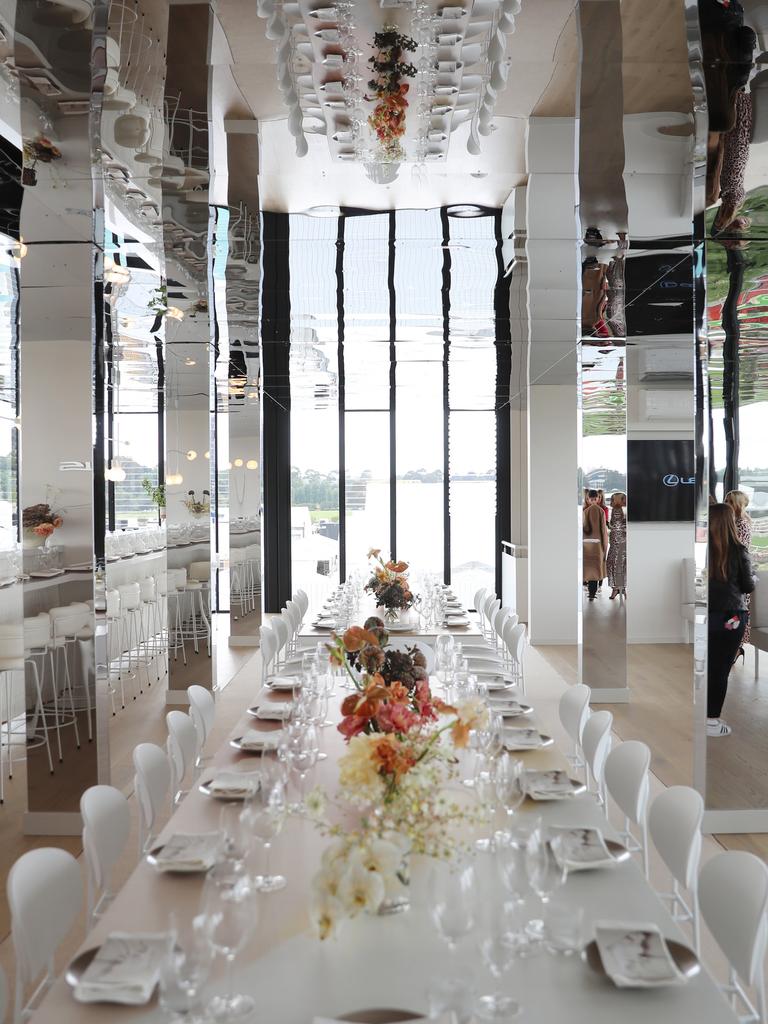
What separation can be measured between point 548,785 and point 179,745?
1730 millimetres

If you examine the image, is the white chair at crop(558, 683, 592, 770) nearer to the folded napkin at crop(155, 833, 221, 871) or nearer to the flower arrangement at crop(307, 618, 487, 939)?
the flower arrangement at crop(307, 618, 487, 939)

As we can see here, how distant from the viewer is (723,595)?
15.5 ft

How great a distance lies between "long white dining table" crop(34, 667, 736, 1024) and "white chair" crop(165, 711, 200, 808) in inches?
54.2

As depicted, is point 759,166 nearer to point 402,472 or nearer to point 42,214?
point 42,214

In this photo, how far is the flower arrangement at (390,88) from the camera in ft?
13.8

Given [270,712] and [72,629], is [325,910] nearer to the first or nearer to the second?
[270,712]

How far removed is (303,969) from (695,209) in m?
4.22

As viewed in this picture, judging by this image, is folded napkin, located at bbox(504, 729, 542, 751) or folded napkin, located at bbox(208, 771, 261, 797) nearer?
folded napkin, located at bbox(208, 771, 261, 797)

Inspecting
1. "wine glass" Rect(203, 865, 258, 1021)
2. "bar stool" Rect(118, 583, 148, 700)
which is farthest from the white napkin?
"bar stool" Rect(118, 583, 148, 700)

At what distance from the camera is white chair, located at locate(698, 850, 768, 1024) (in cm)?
224

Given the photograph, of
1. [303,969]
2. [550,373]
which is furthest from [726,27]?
[550,373]

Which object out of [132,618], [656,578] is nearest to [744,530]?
[656,578]

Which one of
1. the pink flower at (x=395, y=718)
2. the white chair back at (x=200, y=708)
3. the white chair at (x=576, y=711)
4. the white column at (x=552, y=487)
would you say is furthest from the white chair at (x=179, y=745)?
the white column at (x=552, y=487)

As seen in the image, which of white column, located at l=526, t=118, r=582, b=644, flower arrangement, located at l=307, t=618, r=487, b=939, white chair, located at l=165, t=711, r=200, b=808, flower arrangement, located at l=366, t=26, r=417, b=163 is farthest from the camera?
white column, located at l=526, t=118, r=582, b=644
